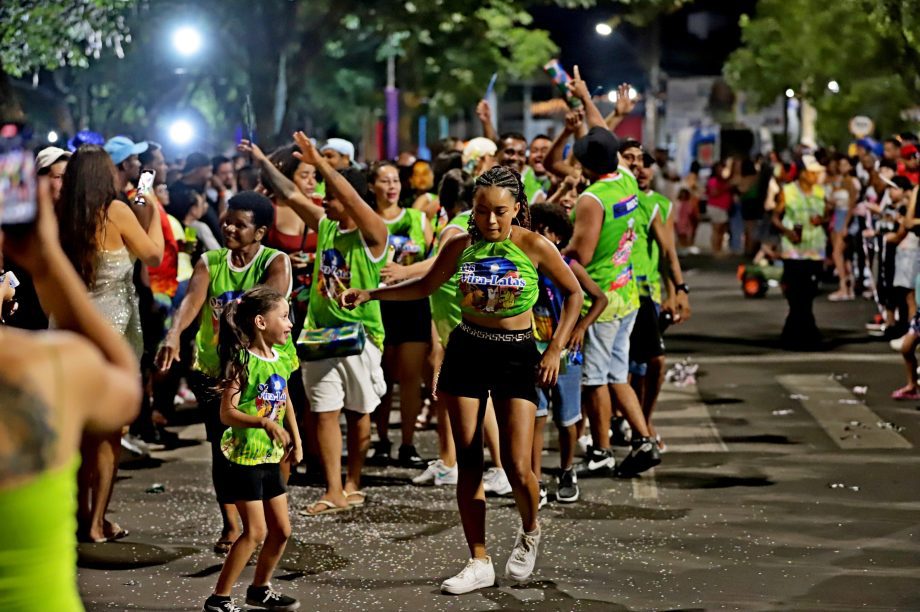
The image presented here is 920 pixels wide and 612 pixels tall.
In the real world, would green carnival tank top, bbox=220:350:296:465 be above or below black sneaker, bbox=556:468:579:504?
above

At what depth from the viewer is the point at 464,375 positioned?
746cm

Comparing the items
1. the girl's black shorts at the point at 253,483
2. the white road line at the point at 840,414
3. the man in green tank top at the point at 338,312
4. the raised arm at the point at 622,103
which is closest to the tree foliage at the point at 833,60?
the white road line at the point at 840,414

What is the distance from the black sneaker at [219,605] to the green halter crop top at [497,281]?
1.68m

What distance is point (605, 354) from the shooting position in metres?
10.0

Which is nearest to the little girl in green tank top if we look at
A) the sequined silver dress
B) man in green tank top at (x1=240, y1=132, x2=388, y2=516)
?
the sequined silver dress

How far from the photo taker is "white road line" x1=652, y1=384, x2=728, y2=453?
37.4 feet

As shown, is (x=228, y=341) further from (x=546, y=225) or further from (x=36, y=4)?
(x=36, y=4)

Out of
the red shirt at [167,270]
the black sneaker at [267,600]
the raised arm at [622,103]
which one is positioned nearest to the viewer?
the black sneaker at [267,600]

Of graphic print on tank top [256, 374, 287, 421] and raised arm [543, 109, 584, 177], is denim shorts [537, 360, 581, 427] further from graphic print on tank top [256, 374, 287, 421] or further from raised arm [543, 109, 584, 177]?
graphic print on tank top [256, 374, 287, 421]

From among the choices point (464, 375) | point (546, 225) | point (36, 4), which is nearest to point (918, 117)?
point (36, 4)

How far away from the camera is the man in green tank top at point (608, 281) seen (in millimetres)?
9484

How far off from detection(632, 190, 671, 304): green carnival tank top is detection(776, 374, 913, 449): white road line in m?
1.82

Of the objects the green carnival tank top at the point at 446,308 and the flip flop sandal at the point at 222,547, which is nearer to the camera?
the flip flop sandal at the point at 222,547

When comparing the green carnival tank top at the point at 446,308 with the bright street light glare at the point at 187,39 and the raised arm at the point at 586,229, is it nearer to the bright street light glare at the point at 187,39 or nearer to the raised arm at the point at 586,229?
the raised arm at the point at 586,229
